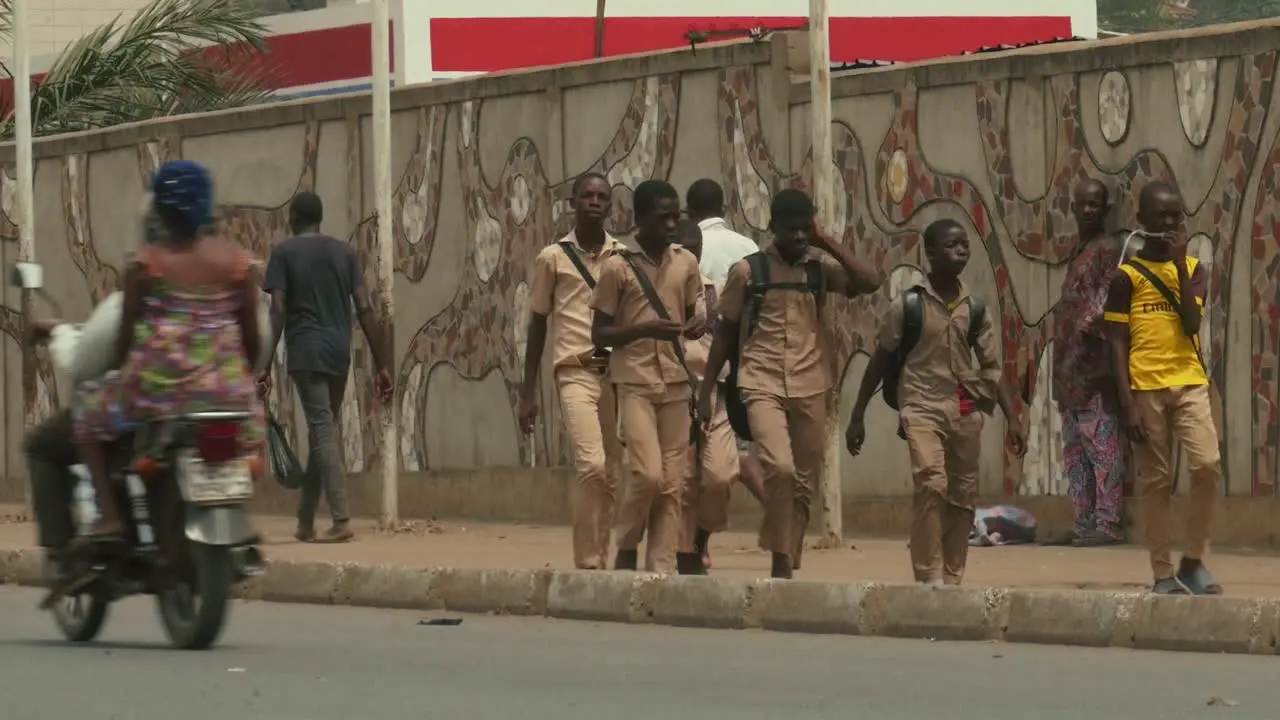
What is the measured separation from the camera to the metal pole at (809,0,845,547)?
13078mm

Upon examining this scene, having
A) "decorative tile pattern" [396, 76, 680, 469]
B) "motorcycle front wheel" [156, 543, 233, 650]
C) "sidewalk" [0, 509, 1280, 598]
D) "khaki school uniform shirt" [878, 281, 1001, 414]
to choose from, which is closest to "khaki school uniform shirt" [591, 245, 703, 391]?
"sidewalk" [0, 509, 1280, 598]

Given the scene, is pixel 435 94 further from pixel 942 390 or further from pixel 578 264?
pixel 942 390

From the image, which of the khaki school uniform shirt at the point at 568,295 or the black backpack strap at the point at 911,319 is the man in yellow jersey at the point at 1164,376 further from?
the khaki school uniform shirt at the point at 568,295

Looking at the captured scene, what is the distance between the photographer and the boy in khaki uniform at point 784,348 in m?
11.1

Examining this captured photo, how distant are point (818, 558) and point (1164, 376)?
8.77 feet

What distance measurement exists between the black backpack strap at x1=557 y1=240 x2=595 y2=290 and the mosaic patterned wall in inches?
103

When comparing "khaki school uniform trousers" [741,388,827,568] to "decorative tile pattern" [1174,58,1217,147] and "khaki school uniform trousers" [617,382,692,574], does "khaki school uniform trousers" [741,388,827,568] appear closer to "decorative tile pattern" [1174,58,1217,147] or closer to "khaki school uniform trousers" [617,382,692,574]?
"khaki school uniform trousers" [617,382,692,574]

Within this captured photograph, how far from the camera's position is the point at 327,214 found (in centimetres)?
1747

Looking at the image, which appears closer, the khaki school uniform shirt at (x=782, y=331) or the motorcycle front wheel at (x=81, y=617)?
the motorcycle front wheel at (x=81, y=617)

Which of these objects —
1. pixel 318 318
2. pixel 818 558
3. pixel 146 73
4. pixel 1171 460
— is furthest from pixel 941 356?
pixel 146 73

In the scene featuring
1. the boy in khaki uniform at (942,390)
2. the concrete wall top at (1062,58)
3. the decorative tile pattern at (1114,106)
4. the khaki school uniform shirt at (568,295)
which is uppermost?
the concrete wall top at (1062,58)

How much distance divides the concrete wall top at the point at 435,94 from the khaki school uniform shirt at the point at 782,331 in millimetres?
3533

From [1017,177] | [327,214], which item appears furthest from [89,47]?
[1017,177]

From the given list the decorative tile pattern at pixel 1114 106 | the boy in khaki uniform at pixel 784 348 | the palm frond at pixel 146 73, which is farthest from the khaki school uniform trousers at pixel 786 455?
the palm frond at pixel 146 73
